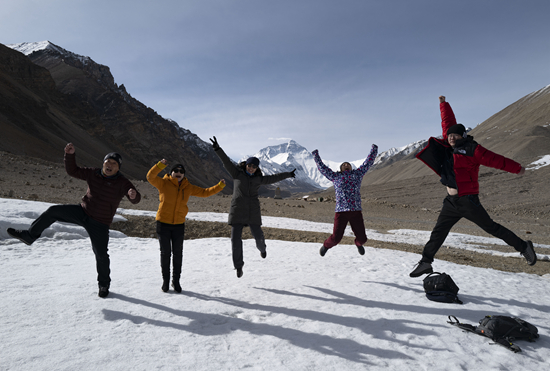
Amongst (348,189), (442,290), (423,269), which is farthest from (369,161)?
(442,290)

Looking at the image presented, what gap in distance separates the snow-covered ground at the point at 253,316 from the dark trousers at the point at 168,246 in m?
0.35

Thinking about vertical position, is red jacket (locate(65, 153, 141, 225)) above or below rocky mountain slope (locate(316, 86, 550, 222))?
below

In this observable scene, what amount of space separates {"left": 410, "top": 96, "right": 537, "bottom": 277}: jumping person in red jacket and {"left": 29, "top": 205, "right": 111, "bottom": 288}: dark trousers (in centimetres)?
540

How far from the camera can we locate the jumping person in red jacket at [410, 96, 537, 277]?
498cm

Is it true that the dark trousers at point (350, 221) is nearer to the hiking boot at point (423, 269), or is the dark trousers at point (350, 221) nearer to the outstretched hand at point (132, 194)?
the hiking boot at point (423, 269)

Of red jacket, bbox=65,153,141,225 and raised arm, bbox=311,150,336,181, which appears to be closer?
red jacket, bbox=65,153,141,225

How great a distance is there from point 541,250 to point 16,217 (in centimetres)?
1998

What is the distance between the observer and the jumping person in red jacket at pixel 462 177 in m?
4.98

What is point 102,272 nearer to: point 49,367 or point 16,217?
point 49,367

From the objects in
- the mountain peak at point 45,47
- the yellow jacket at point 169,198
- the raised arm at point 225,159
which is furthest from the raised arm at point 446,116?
the mountain peak at point 45,47

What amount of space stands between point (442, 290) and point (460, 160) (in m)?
2.19

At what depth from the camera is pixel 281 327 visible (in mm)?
4105

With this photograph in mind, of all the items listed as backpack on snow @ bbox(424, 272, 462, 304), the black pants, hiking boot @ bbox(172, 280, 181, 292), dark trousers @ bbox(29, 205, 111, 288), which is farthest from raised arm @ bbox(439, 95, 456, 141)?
dark trousers @ bbox(29, 205, 111, 288)

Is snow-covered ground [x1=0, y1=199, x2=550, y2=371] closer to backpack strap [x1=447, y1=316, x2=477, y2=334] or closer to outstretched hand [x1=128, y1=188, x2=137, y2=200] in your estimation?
backpack strap [x1=447, y1=316, x2=477, y2=334]
